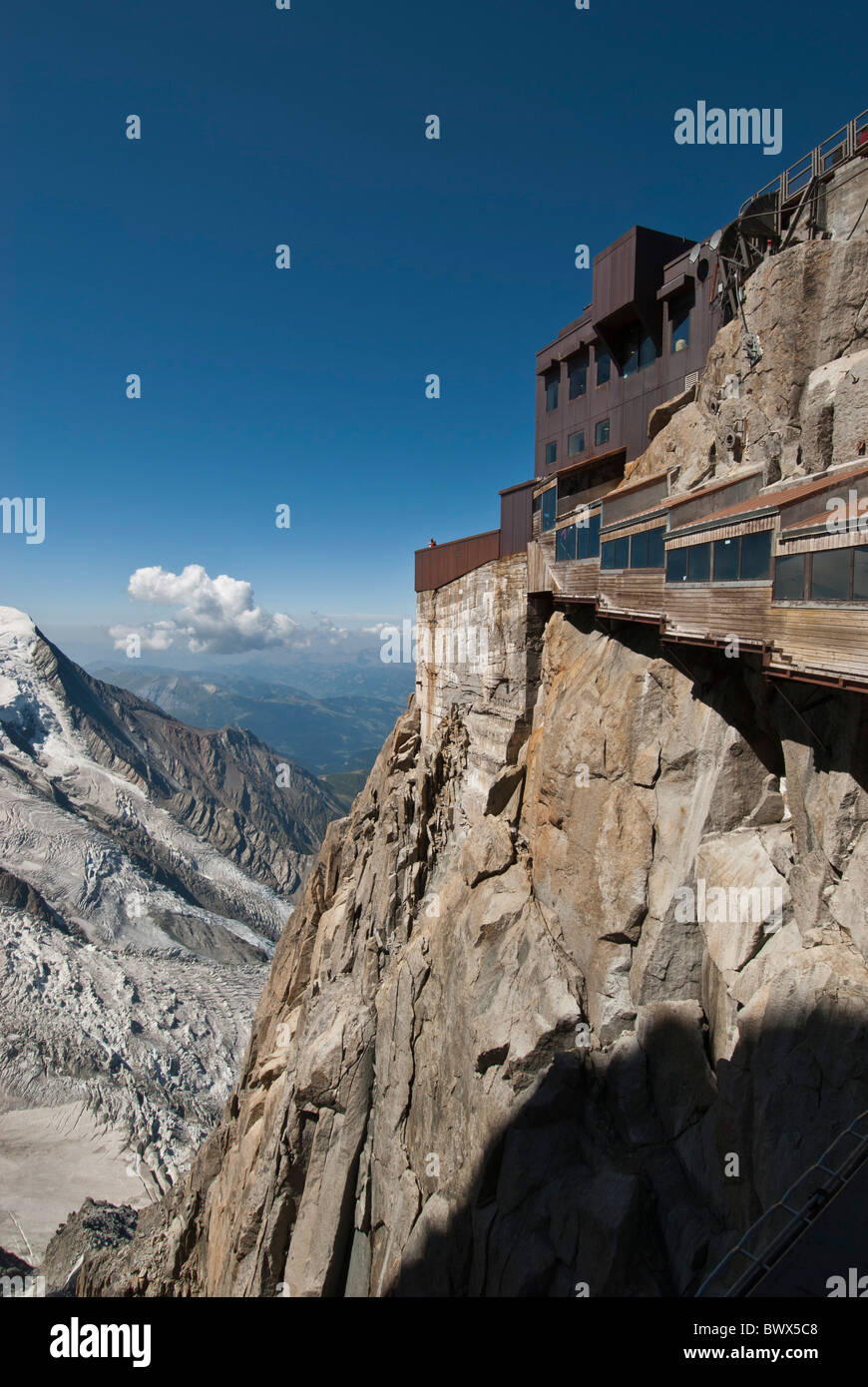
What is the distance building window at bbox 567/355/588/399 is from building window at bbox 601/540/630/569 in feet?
53.3

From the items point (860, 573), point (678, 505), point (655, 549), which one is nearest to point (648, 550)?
point (655, 549)

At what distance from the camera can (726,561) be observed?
42.4 ft

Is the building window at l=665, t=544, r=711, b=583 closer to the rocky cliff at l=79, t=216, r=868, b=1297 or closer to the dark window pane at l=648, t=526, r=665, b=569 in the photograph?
the dark window pane at l=648, t=526, r=665, b=569

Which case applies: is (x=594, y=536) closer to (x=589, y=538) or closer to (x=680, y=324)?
(x=589, y=538)

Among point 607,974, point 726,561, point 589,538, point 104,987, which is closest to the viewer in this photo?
point 726,561

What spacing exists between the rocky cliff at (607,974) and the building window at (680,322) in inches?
244

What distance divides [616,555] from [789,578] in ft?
24.9

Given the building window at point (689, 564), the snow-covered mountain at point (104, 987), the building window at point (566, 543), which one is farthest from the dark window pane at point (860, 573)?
the snow-covered mountain at point (104, 987)

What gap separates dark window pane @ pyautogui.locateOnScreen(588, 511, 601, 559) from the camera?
19.8 metres

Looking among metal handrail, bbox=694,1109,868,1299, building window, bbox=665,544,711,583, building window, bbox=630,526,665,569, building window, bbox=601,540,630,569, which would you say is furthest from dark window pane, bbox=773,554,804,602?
metal handrail, bbox=694,1109,868,1299

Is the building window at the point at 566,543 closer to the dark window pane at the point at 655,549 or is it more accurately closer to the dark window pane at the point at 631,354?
A: the dark window pane at the point at 655,549
